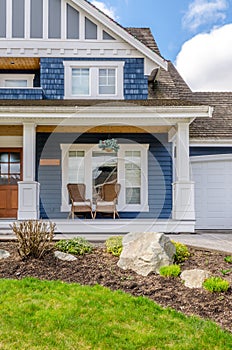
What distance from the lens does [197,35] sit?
20.7 meters

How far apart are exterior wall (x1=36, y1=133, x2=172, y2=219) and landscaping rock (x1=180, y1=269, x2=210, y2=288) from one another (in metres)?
→ 5.58

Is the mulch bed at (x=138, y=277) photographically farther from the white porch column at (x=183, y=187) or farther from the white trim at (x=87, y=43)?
the white trim at (x=87, y=43)

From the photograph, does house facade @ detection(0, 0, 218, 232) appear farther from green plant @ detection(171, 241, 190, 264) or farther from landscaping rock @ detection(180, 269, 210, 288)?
landscaping rock @ detection(180, 269, 210, 288)

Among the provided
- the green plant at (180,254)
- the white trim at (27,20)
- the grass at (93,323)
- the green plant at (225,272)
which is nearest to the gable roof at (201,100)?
the white trim at (27,20)

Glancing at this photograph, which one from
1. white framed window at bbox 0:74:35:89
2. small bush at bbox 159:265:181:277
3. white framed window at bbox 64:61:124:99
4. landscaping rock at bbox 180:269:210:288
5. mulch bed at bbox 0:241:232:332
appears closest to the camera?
mulch bed at bbox 0:241:232:332

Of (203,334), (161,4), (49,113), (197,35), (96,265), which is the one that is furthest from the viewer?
(197,35)

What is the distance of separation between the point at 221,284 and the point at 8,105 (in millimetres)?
5869

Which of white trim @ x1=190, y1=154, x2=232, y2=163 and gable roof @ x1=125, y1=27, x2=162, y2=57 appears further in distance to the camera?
gable roof @ x1=125, y1=27, x2=162, y2=57

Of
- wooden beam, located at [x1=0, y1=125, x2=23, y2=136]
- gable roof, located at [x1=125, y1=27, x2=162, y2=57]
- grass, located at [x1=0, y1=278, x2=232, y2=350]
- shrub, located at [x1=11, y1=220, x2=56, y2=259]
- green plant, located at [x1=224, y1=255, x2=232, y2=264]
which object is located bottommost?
grass, located at [x1=0, y1=278, x2=232, y2=350]

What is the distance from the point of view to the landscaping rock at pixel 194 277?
399 cm

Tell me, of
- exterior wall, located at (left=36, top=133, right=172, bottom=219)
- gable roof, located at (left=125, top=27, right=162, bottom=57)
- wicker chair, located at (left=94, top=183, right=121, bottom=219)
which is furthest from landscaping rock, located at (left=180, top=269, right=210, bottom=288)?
gable roof, located at (left=125, top=27, right=162, bottom=57)

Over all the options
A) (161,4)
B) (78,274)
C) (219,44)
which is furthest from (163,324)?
(219,44)

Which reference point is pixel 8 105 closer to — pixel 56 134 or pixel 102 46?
pixel 56 134

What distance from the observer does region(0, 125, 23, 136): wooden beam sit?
29.8ft
